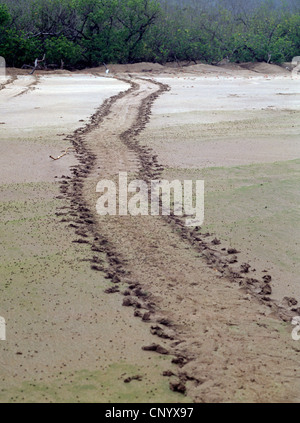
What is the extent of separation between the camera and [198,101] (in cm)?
1566

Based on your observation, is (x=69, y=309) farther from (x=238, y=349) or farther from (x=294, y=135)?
(x=294, y=135)

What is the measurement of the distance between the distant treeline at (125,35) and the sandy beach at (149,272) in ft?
64.9

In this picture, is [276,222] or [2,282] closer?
[2,282]

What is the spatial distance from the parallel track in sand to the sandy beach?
1cm

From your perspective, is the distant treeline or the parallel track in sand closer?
the parallel track in sand

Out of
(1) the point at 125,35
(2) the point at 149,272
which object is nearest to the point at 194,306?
(2) the point at 149,272

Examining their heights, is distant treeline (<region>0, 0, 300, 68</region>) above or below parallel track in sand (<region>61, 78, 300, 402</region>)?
above

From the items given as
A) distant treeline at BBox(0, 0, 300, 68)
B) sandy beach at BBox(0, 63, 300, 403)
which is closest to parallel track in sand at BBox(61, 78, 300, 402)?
sandy beach at BBox(0, 63, 300, 403)

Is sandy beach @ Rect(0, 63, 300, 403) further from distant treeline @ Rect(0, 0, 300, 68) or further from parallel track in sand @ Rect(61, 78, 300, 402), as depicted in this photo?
distant treeline @ Rect(0, 0, 300, 68)

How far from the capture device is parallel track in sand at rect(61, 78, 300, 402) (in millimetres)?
3854

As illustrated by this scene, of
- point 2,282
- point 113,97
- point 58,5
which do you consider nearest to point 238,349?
point 2,282
